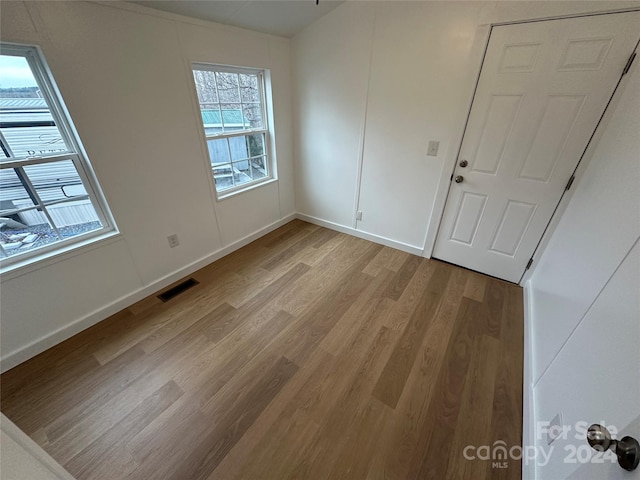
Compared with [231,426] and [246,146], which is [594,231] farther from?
[246,146]

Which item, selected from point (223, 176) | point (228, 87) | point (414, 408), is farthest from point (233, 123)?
point (414, 408)

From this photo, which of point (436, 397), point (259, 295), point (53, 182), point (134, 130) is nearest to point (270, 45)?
point (134, 130)

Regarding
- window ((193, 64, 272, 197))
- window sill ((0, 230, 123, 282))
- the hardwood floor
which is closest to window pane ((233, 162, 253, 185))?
window ((193, 64, 272, 197))

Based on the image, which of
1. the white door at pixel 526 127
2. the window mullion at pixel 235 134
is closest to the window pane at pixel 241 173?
the window mullion at pixel 235 134

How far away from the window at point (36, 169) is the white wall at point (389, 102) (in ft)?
6.99

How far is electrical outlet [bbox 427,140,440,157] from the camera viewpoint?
7.68 feet

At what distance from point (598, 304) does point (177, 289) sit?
2743 mm

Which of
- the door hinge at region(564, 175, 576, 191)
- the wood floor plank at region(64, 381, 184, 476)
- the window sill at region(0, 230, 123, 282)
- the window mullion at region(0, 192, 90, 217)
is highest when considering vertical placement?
the door hinge at region(564, 175, 576, 191)

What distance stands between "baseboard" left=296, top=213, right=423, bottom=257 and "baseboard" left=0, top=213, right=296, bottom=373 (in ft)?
3.37

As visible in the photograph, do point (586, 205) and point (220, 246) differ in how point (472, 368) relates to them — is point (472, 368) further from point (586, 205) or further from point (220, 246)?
point (220, 246)

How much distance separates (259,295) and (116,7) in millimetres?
2148

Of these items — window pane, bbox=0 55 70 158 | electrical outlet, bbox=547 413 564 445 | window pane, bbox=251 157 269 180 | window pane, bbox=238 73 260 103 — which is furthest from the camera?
window pane, bbox=251 157 269 180

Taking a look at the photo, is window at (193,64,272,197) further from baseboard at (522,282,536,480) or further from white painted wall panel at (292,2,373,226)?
baseboard at (522,282,536,480)

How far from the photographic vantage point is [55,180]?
165 centimetres
